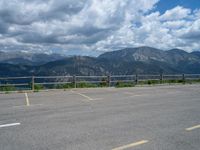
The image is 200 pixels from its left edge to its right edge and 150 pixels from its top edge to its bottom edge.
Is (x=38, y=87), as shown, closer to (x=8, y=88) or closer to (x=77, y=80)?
(x=8, y=88)

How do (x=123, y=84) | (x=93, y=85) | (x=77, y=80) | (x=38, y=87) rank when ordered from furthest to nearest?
1. (x=123, y=84)
2. (x=93, y=85)
3. (x=77, y=80)
4. (x=38, y=87)

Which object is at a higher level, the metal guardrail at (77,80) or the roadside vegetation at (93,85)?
the metal guardrail at (77,80)

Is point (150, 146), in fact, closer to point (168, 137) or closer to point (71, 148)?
point (168, 137)

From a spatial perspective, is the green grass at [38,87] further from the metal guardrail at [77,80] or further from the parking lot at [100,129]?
the parking lot at [100,129]

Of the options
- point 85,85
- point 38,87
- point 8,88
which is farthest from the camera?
point 85,85

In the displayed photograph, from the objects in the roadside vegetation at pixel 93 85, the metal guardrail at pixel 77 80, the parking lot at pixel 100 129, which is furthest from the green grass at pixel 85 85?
the parking lot at pixel 100 129

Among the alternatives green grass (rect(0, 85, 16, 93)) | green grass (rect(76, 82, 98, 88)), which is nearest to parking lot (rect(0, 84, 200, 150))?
green grass (rect(0, 85, 16, 93))

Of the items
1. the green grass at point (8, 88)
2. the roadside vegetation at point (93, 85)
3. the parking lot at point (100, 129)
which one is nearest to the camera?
the parking lot at point (100, 129)

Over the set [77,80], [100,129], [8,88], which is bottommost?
[100,129]

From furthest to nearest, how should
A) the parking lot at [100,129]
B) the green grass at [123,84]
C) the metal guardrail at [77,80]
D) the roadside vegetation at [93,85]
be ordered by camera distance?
the green grass at [123,84]
the metal guardrail at [77,80]
the roadside vegetation at [93,85]
the parking lot at [100,129]

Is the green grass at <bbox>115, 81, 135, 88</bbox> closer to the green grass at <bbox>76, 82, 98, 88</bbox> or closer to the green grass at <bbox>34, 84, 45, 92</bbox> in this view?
the green grass at <bbox>76, 82, 98, 88</bbox>

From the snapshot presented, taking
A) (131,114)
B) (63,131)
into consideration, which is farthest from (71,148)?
(131,114)

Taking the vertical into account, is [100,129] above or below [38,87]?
below

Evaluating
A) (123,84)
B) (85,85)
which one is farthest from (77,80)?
(123,84)
